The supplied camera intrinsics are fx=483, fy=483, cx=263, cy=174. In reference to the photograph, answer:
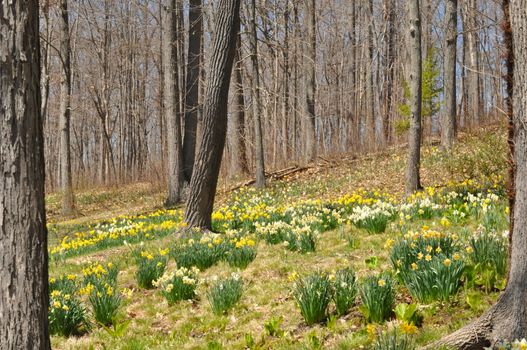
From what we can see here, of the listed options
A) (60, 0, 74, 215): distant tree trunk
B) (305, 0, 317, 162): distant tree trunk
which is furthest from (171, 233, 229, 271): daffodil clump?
(305, 0, 317, 162): distant tree trunk

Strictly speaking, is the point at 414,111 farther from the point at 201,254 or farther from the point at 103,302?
the point at 103,302

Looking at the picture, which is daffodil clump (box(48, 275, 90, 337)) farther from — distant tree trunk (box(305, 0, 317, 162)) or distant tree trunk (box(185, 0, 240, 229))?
distant tree trunk (box(305, 0, 317, 162))

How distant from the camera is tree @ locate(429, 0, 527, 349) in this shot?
2.96 meters

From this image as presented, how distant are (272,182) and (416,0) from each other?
7.25 metres

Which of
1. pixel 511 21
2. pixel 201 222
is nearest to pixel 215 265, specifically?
pixel 201 222

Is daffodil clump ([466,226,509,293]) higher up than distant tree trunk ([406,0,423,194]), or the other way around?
distant tree trunk ([406,0,423,194])

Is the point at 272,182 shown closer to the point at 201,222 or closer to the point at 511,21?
the point at 201,222

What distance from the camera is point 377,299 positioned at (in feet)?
12.2

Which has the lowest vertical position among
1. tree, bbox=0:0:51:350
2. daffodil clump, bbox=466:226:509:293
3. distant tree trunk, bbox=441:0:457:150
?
daffodil clump, bbox=466:226:509:293

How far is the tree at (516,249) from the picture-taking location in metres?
2.96

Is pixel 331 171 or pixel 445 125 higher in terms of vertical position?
pixel 445 125

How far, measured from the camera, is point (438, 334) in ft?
11.3

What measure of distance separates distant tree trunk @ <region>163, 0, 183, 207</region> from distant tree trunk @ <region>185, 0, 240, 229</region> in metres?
6.60

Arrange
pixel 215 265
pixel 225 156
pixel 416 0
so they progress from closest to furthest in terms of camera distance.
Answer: pixel 215 265
pixel 416 0
pixel 225 156
